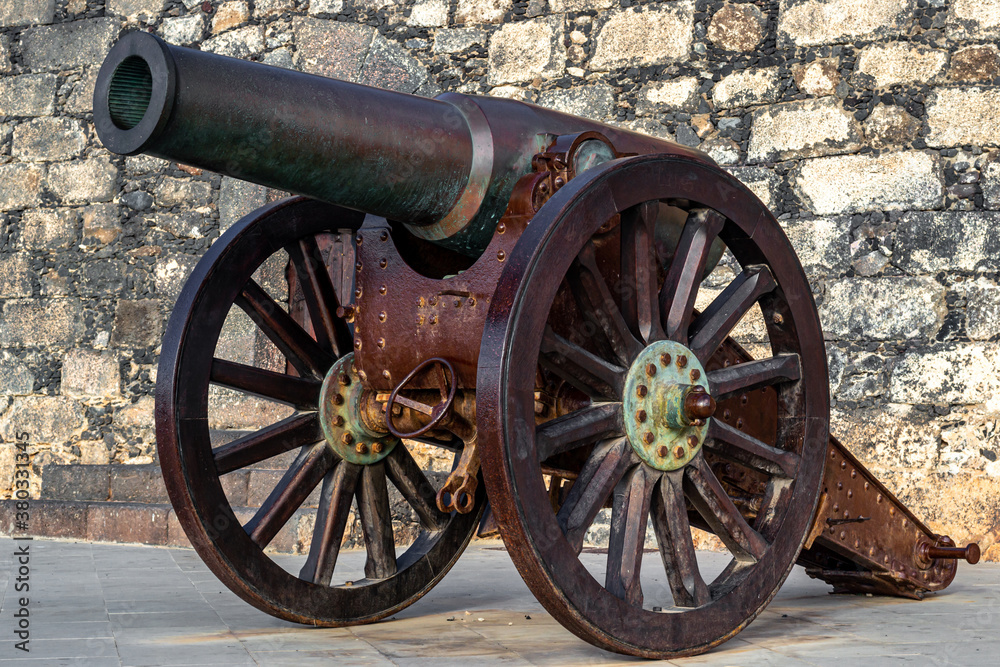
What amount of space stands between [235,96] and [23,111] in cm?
495

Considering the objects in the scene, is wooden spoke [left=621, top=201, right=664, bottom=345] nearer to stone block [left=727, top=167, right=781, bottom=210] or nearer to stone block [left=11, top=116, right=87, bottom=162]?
stone block [left=727, top=167, right=781, bottom=210]

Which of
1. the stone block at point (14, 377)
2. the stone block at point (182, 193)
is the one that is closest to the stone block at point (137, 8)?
the stone block at point (182, 193)

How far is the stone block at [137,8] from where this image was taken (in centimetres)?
635

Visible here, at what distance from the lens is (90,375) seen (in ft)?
20.8

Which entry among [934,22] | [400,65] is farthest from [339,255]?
[934,22]

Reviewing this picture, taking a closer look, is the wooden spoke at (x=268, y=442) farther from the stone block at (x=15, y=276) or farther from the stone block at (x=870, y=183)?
the stone block at (x=15, y=276)

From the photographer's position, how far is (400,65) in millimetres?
5914

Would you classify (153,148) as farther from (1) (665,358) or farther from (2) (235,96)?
(1) (665,358)

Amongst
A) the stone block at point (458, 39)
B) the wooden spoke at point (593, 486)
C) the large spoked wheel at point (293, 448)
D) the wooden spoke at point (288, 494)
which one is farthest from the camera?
the stone block at point (458, 39)

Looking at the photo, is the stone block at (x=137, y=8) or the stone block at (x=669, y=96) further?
the stone block at (x=137, y=8)

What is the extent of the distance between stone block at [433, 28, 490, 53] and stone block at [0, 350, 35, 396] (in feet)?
10.0

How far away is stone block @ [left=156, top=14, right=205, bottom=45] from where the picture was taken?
623cm

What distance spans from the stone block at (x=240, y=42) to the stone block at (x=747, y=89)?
2491 millimetres

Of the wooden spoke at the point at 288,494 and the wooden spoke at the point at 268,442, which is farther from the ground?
the wooden spoke at the point at 268,442
